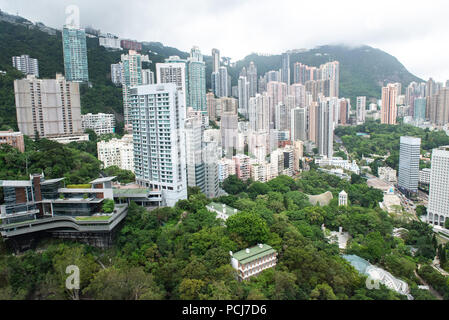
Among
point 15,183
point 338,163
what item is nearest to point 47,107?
point 15,183

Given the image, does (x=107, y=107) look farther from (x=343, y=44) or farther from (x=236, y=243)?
(x=343, y=44)

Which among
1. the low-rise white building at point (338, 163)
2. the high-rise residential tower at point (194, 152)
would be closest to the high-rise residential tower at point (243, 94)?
the low-rise white building at point (338, 163)

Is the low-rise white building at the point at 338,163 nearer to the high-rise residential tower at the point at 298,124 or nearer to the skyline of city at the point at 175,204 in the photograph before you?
the skyline of city at the point at 175,204

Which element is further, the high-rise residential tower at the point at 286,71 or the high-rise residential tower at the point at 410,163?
the high-rise residential tower at the point at 286,71

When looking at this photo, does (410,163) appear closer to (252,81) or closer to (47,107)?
(252,81)

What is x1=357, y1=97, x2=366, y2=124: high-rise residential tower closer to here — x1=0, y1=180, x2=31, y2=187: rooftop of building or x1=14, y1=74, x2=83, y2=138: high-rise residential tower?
x1=14, y1=74, x2=83, y2=138: high-rise residential tower

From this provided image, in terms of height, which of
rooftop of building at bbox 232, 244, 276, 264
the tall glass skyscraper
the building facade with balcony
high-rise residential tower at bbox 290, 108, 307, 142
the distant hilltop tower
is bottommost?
the distant hilltop tower

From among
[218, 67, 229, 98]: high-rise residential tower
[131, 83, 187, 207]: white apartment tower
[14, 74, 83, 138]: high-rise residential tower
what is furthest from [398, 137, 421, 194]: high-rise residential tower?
[218, 67, 229, 98]: high-rise residential tower

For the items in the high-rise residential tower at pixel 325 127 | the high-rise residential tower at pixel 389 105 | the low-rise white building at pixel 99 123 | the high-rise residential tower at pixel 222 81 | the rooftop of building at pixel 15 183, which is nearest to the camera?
the rooftop of building at pixel 15 183
